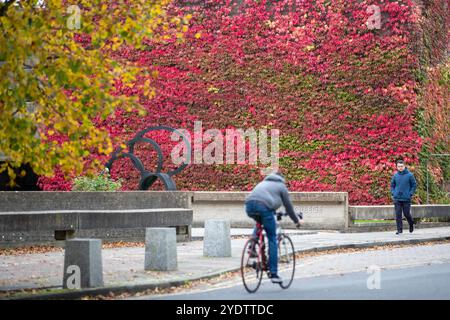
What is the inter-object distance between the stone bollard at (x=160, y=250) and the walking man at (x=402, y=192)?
1105 centimetres

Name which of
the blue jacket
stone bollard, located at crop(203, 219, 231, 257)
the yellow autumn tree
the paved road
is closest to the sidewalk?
stone bollard, located at crop(203, 219, 231, 257)

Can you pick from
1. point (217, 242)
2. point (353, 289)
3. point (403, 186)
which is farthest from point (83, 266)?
point (403, 186)

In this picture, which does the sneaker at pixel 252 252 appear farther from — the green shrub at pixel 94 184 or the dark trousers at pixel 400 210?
the dark trousers at pixel 400 210

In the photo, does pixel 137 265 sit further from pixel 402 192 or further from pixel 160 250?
pixel 402 192

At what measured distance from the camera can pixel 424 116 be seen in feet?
96.3

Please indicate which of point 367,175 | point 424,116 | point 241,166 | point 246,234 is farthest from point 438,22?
point 246,234

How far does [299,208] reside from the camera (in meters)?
26.8

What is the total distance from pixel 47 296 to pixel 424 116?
19.2m

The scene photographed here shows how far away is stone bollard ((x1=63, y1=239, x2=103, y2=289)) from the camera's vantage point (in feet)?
42.6

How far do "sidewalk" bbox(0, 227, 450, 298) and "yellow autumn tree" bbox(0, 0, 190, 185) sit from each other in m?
1.66

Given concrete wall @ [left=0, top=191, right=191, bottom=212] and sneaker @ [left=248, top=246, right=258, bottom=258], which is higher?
concrete wall @ [left=0, top=191, right=191, bottom=212]

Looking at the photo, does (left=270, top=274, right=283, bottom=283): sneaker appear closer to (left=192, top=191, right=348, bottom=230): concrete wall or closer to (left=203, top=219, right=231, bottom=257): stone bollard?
(left=203, top=219, right=231, bottom=257): stone bollard

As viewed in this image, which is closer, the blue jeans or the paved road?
the paved road
